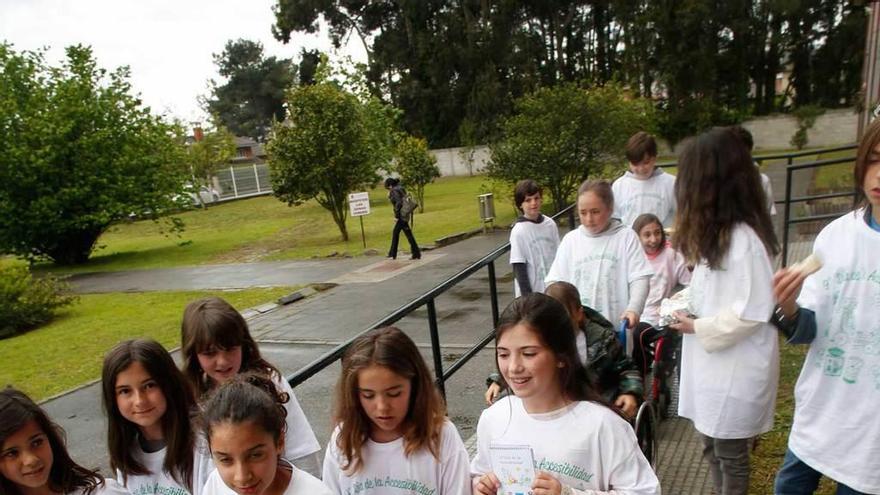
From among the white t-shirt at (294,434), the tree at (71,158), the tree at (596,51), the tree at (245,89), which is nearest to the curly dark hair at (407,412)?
the white t-shirt at (294,434)

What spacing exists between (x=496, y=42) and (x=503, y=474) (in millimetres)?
36635

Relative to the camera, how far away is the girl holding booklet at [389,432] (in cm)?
178

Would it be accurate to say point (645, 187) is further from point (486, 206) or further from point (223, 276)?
point (223, 276)

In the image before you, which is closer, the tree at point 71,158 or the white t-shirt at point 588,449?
the white t-shirt at point 588,449

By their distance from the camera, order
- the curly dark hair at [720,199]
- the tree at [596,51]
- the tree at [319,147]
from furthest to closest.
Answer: the tree at [596,51] → the tree at [319,147] → the curly dark hair at [720,199]

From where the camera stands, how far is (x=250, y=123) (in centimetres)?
6312

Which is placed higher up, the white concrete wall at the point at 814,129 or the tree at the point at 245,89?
the tree at the point at 245,89

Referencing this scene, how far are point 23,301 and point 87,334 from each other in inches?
73.2

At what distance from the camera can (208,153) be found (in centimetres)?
3206

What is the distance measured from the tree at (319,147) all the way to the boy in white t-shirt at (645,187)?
1118 centimetres

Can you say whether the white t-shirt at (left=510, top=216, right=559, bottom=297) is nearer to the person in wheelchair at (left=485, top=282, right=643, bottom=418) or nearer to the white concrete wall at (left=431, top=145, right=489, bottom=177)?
the person in wheelchair at (left=485, top=282, right=643, bottom=418)

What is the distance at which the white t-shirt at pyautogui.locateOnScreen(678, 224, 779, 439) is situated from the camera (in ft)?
6.49

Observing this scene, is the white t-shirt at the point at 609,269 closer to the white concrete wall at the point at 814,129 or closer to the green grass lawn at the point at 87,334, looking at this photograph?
the green grass lawn at the point at 87,334

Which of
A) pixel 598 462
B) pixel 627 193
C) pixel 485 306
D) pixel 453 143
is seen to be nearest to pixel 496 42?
pixel 453 143
